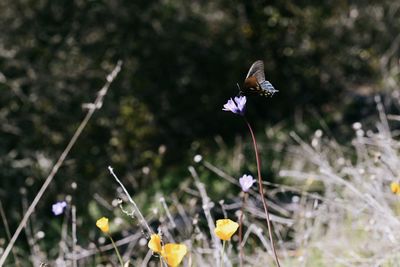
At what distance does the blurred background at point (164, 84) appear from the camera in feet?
19.5

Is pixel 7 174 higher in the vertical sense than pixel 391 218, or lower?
lower

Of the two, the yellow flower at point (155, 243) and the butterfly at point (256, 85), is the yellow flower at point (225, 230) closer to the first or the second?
the yellow flower at point (155, 243)

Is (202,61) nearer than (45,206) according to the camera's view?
No

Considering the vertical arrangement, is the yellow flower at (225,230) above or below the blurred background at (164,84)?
above

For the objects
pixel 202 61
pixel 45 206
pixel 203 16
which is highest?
pixel 203 16

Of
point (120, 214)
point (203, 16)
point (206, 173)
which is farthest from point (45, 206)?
point (203, 16)

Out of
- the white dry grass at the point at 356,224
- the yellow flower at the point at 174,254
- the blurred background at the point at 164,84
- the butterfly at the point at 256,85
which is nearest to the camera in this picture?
the yellow flower at the point at 174,254

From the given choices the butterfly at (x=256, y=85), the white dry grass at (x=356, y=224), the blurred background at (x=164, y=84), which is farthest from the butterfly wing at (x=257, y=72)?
the blurred background at (x=164, y=84)

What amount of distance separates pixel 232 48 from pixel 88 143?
2.08 m

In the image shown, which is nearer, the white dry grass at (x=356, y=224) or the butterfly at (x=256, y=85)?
the butterfly at (x=256, y=85)

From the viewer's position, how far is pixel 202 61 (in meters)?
7.37

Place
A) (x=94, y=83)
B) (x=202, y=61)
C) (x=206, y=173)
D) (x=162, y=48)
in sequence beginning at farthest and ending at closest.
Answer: (x=202, y=61) → (x=162, y=48) → (x=94, y=83) → (x=206, y=173)

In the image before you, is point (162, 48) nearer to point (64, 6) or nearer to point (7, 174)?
point (64, 6)

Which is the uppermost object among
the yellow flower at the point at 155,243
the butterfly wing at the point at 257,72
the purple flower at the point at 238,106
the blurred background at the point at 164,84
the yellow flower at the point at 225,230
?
the butterfly wing at the point at 257,72
